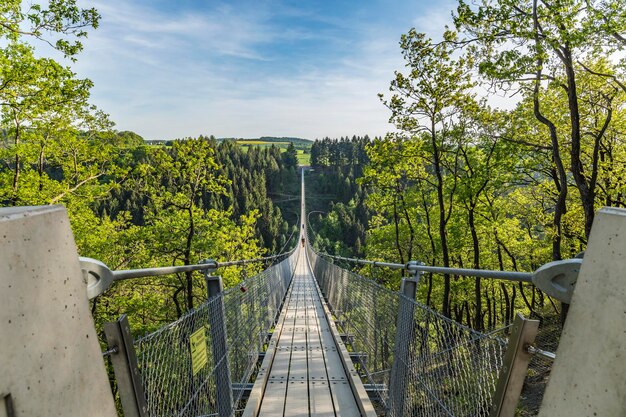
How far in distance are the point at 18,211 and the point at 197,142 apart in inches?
627

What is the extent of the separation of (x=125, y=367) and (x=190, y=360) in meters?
0.73

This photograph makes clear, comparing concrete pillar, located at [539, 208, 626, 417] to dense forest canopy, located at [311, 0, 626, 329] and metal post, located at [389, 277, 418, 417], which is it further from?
dense forest canopy, located at [311, 0, 626, 329]

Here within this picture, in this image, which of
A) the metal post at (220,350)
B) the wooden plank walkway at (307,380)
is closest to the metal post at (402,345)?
the wooden plank walkway at (307,380)

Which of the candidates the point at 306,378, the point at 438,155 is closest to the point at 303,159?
the point at 438,155

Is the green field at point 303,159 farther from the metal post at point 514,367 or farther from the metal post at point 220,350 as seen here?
the metal post at point 514,367

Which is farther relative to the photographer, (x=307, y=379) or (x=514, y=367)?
(x=307, y=379)

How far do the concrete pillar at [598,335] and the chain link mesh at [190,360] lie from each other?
1.27 m

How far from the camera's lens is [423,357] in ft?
7.20

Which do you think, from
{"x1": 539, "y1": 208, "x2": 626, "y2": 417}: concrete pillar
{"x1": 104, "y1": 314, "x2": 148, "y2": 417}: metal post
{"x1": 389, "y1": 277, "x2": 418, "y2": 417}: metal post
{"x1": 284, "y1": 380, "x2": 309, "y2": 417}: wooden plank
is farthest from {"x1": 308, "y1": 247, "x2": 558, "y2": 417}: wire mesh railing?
{"x1": 104, "y1": 314, "x2": 148, "y2": 417}: metal post

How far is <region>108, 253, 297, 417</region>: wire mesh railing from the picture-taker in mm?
1474

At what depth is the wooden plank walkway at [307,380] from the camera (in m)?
3.05

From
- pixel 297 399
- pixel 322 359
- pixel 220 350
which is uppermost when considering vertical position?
pixel 220 350

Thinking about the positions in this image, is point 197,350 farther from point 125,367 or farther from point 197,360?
point 125,367

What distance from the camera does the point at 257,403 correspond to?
3.06 metres
